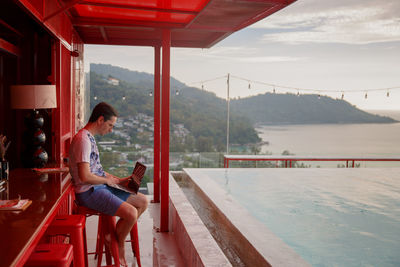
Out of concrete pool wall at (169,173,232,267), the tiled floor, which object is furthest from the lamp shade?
concrete pool wall at (169,173,232,267)

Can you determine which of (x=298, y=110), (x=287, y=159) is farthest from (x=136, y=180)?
(x=298, y=110)

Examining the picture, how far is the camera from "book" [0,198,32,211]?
6.36 ft

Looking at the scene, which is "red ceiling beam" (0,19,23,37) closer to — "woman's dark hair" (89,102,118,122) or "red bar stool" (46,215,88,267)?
"woman's dark hair" (89,102,118,122)

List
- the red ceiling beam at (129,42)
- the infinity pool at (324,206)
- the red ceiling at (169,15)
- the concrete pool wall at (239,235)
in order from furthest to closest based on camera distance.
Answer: the infinity pool at (324,206) < the red ceiling beam at (129,42) < the concrete pool wall at (239,235) < the red ceiling at (169,15)

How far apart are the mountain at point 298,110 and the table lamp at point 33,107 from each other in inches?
647

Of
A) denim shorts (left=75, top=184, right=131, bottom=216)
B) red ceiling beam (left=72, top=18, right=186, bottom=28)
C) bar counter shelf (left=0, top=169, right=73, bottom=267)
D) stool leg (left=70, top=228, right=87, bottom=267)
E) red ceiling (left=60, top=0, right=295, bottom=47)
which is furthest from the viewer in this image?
red ceiling beam (left=72, top=18, right=186, bottom=28)

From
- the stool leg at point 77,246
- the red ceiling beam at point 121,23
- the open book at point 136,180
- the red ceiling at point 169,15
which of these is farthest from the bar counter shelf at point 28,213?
the red ceiling beam at point 121,23

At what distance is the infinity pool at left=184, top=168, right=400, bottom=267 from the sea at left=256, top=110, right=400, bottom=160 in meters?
7.04

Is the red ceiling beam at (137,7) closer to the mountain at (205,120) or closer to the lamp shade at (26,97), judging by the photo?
the lamp shade at (26,97)

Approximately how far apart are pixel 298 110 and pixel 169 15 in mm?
16767

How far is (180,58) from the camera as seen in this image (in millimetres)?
18594

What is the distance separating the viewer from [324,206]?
29.9ft

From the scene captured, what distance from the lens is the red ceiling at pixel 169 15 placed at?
10.6ft

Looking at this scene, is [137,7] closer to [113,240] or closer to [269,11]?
[269,11]
